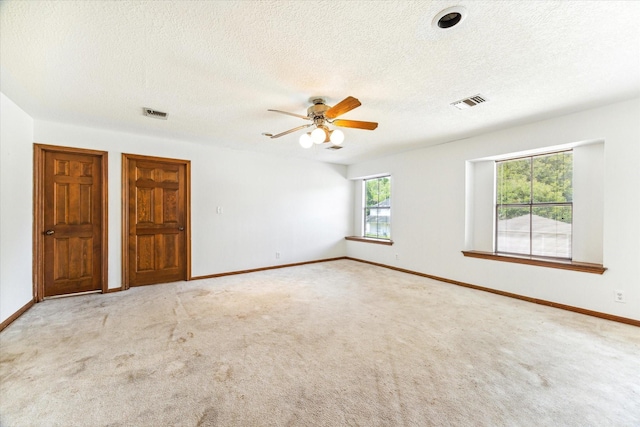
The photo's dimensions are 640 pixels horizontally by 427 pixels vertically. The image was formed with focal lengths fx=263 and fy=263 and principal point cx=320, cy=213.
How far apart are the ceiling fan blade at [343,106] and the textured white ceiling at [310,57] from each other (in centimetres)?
25

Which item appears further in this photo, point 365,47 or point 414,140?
point 414,140

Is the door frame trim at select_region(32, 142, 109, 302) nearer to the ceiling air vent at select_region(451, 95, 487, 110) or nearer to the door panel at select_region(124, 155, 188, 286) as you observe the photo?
the door panel at select_region(124, 155, 188, 286)

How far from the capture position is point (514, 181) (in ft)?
13.5

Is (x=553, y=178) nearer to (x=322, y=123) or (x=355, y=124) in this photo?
(x=355, y=124)

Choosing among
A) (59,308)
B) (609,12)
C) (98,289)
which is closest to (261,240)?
(98,289)

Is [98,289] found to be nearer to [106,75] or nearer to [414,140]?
[106,75]

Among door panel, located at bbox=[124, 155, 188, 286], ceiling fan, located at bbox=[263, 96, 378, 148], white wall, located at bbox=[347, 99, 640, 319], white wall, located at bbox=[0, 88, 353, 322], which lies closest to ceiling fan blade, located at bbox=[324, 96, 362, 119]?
ceiling fan, located at bbox=[263, 96, 378, 148]

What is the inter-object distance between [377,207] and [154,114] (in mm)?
4852

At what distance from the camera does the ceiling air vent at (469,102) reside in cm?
Result: 286

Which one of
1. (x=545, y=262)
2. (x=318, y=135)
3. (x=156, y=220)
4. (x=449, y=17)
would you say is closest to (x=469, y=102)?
(x=449, y=17)

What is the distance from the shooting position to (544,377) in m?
1.97

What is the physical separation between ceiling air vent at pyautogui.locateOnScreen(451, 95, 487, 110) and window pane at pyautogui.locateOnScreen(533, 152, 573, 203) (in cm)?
173

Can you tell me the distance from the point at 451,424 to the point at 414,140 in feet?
13.2

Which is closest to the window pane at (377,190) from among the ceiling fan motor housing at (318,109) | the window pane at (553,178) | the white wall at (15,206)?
the window pane at (553,178)
